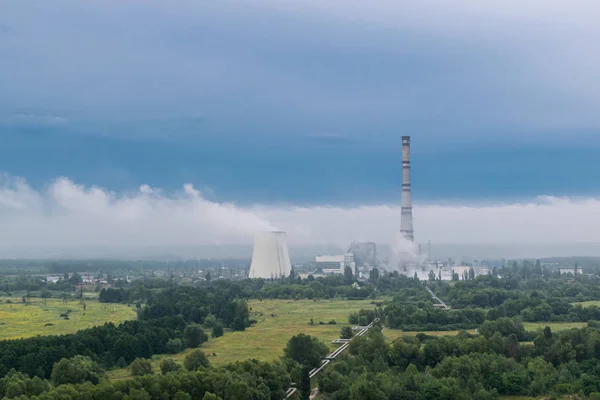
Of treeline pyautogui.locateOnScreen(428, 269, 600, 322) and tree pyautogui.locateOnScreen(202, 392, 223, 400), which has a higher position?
treeline pyautogui.locateOnScreen(428, 269, 600, 322)

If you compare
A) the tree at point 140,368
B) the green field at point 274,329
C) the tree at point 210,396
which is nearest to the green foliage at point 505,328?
the green field at point 274,329

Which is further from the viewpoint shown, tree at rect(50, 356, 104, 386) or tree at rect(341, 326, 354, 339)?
tree at rect(341, 326, 354, 339)

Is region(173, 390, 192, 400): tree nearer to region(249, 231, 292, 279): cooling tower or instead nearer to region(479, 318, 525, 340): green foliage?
region(479, 318, 525, 340): green foliage

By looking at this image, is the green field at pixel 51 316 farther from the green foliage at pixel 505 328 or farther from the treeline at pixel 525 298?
the treeline at pixel 525 298

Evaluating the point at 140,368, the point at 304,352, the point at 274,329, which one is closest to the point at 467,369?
the point at 304,352

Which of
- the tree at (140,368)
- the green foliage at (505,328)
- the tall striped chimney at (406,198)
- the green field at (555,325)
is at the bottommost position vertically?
the tree at (140,368)

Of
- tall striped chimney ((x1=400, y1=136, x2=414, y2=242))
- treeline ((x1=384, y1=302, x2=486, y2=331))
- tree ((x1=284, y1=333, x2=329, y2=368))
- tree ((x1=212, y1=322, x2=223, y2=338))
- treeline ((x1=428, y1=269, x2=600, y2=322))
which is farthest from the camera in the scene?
tall striped chimney ((x1=400, y1=136, x2=414, y2=242))

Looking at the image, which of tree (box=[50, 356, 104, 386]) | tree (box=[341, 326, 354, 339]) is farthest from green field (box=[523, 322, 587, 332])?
tree (box=[50, 356, 104, 386])
